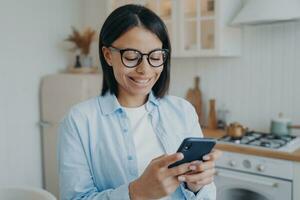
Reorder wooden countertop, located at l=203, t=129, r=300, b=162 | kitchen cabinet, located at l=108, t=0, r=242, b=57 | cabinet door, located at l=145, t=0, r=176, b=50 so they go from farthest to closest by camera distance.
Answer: cabinet door, located at l=145, t=0, r=176, b=50 < kitchen cabinet, located at l=108, t=0, r=242, b=57 < wooden countertop, located at l=203, t=129, r=300, b=162

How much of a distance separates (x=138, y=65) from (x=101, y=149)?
0.91 feet

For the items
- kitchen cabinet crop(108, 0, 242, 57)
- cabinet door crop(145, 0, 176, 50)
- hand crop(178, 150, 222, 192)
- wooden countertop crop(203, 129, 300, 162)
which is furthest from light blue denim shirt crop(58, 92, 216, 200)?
cabinet door crop(145, 0, 176, 50)

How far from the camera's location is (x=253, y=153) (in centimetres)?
220

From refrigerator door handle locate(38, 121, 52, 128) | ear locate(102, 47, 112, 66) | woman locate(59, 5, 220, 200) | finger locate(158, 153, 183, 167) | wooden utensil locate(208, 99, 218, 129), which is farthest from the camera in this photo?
refrigerator door handle locate(38, 121, 52, 128)

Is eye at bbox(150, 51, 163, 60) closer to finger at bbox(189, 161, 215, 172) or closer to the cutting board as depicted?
finger at bbox(189, 161, 215, 172)

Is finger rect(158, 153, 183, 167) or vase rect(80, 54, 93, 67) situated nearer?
finger rect(158, 153, 183, 167)

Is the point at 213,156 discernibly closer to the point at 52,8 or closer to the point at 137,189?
the point at 137,189

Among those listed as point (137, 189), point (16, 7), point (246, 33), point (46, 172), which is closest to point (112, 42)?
point (137, 189)

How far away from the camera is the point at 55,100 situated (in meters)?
3.01

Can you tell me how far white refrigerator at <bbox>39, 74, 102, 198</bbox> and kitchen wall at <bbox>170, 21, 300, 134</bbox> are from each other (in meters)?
0.87

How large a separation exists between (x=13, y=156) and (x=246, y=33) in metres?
2.14

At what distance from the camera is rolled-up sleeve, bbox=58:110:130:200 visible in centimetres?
99

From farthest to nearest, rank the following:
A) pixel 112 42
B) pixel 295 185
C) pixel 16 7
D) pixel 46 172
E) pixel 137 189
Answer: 1. pixel 46 172
2. pixel 16 7
3. pixel 295 185
4. pixel 112 42
5. pixel 137 189

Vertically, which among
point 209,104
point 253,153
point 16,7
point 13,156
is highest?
point 16,7
